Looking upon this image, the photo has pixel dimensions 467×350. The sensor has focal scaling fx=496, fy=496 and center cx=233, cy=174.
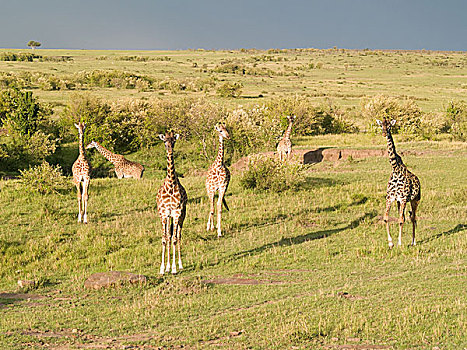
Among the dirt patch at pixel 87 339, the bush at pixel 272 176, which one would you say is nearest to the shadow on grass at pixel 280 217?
the bush at pixel 272 176

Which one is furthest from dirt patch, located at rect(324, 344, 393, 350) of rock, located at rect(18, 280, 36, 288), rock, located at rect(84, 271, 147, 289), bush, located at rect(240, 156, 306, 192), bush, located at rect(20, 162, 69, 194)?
bush, located at rect(20, 162, 69, 194)

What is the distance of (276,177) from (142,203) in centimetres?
569

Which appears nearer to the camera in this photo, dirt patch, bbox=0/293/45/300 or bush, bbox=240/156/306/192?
dirt patch, bbox=0/293/45/300

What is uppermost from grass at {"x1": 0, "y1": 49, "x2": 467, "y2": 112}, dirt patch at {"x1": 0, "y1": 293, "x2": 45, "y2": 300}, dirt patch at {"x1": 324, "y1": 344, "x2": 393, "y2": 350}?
grass at {"x1": 0, "y1": 49, "x2": 467, "y2": 112}

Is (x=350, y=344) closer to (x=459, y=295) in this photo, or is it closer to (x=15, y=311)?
(x=459, y=295)

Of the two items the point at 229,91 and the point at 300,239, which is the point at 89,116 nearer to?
the point at 229,91

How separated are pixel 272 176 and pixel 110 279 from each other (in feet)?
37.2

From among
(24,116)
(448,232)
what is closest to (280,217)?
(448,232)

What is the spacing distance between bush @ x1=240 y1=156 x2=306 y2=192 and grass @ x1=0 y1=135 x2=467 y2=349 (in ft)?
1.68

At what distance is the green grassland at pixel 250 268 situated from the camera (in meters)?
7.80

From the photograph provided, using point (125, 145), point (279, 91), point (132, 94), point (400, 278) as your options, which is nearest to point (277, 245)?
point (400, 278)

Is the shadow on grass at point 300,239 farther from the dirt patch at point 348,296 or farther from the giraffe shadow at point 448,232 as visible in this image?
the dirt patch at point 348,296

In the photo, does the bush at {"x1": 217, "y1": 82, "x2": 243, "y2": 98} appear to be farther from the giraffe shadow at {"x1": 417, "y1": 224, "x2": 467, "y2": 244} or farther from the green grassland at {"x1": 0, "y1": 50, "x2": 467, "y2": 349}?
the giraffe shadow at {"x1": 417, "y1": 224, "x2": 467, "y2": 244}

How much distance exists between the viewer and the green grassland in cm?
780
